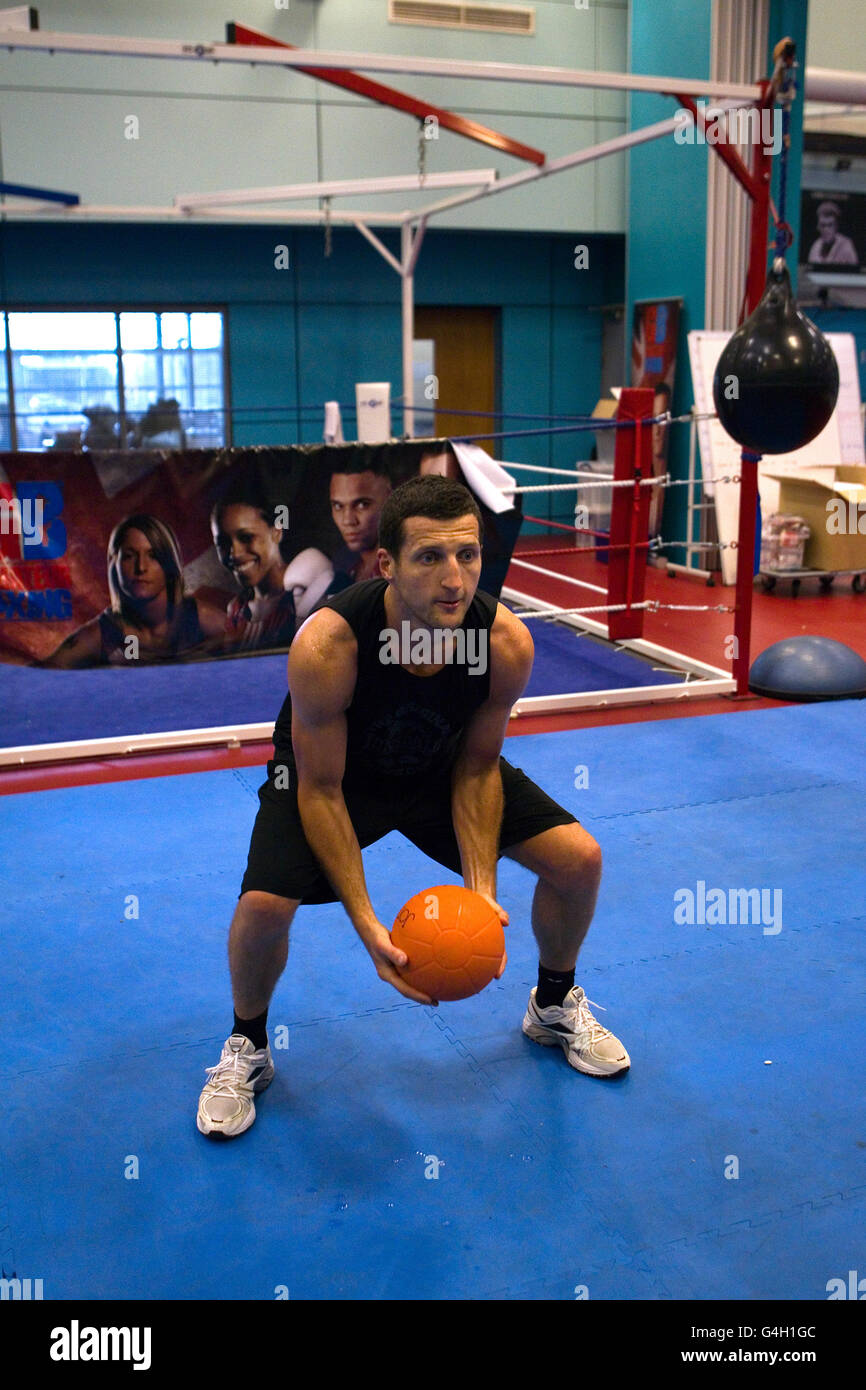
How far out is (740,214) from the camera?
810 centimetres

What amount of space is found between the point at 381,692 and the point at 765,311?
6.90ft

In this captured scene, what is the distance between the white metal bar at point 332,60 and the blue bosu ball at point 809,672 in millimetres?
2292

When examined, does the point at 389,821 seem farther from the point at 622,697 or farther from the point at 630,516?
the point at 630,516

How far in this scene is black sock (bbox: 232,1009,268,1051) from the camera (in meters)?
2.40

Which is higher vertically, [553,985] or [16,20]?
[16,20]

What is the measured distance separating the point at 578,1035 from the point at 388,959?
0.63 metres

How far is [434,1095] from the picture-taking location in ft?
7.89

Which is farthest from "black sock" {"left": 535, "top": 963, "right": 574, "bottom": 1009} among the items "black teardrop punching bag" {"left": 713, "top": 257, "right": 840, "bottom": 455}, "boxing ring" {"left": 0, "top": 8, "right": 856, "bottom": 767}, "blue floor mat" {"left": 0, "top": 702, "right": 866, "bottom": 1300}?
"boxing ring" {"left": 0, "top": 8, "right": 856, "bottom": 767}

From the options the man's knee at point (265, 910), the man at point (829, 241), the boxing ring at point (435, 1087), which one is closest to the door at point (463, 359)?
the man at point (829, 241)

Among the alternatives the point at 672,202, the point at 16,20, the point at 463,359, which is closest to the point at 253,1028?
the point at 16,20

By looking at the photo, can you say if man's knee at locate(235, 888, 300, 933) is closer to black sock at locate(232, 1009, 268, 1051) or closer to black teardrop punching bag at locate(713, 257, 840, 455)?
black sock at locate(232, 1009, 268, 1051)

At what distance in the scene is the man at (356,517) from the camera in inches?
193
